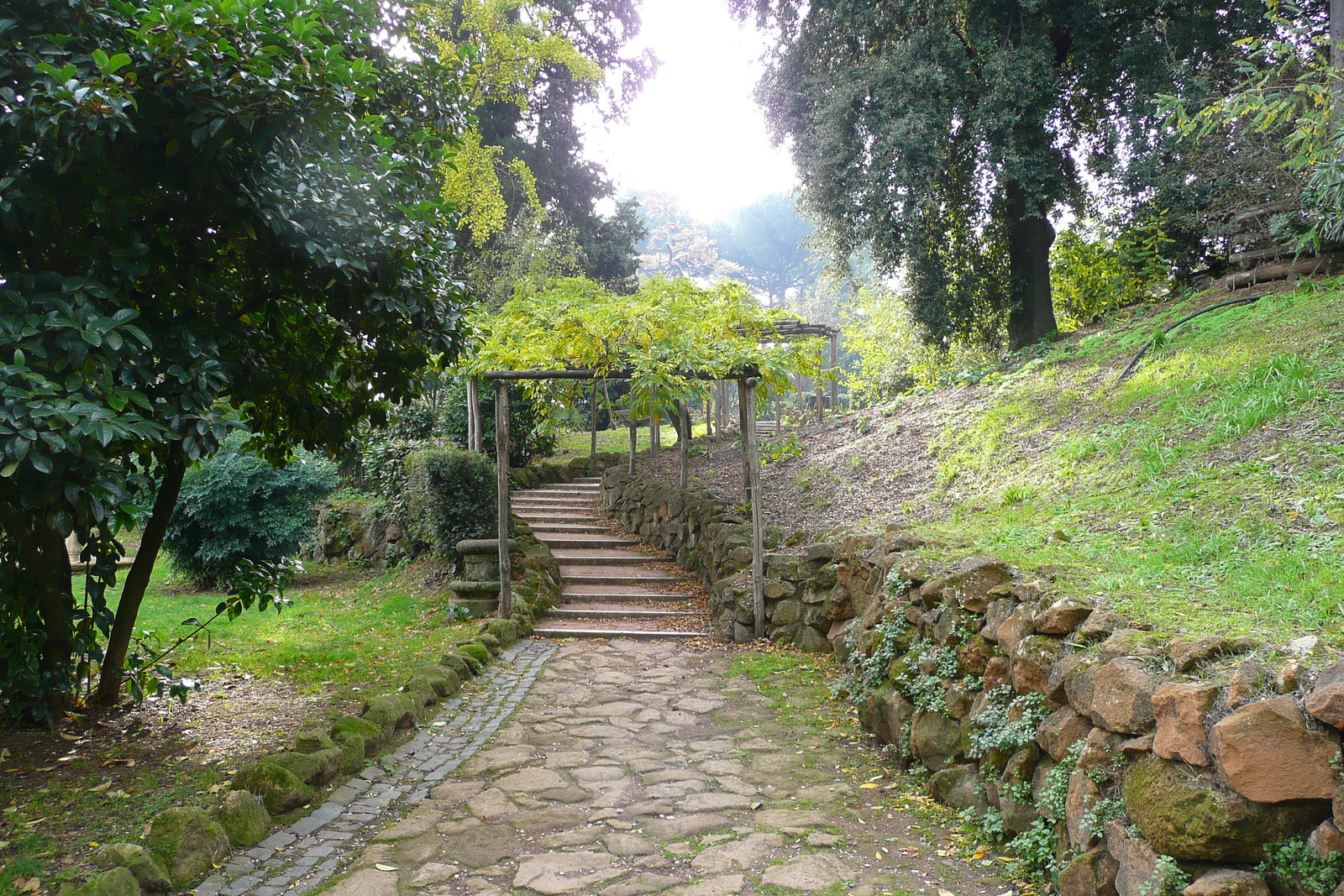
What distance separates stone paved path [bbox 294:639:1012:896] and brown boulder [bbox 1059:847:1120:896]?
0.35 meters

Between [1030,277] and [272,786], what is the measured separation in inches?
440

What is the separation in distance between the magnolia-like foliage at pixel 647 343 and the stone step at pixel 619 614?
91.2 inches

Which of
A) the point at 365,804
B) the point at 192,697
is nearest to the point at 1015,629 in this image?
the point at 365,804

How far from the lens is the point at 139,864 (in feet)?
9.05

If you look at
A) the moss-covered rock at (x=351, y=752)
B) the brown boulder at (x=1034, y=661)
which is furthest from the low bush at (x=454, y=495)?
the brown boulder at (x=1034, y=661)

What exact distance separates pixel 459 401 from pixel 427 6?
7.45 m

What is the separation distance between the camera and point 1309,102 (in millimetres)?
6312

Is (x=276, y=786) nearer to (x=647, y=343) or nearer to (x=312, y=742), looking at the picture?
(x=312, y=742)

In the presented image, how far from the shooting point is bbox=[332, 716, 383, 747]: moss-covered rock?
423 centimetres

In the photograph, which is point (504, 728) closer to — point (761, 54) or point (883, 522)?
point (883, 522)

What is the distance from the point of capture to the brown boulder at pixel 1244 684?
221cm

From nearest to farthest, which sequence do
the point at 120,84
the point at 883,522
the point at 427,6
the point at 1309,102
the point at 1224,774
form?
the point at 1224,774 < the point at 120,84 < the point at 427,6 < the point at 1309,102 < the point at 883,522

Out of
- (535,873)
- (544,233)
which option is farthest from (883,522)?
(544,233)

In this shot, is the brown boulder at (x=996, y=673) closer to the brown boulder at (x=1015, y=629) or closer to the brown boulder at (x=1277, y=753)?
the brown boulder at (x=1015, y=629)
